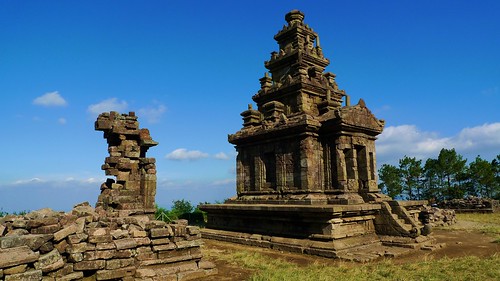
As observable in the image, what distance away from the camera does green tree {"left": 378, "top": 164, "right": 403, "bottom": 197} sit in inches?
1491

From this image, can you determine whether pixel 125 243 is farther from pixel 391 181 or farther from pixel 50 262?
pixel 391 181

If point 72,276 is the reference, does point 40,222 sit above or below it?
Result: above

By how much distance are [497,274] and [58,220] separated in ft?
33.5

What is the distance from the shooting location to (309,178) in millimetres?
14070

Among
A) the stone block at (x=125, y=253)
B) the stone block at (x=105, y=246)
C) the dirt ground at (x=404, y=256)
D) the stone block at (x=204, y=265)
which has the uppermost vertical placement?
the stone block at (x=105, y=246)

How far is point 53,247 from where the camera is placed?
698 centimetres

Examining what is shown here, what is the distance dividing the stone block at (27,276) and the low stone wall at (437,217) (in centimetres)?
1828

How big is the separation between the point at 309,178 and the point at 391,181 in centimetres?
2771

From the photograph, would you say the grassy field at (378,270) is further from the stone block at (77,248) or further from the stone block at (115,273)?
the stone block at (77,248)

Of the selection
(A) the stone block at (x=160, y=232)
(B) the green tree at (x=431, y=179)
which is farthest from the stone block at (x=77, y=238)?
(B) the green tree at (x=431, y=179)

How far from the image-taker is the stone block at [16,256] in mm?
5941

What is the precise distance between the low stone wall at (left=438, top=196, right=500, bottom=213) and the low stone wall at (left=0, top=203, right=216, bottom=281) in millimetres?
27492

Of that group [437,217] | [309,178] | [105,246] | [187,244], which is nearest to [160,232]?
[187,244]

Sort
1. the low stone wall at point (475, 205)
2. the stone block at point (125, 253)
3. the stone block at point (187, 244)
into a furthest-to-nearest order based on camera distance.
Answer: the low stone wall at point (475, 205)
the stone block at point (187, 244)
the stone block at point (125, 253)
